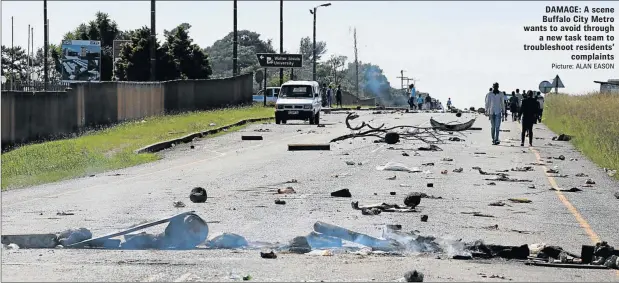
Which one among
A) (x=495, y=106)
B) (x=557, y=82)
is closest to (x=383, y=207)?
(x=495, y=106)

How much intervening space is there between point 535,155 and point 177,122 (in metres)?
19.4

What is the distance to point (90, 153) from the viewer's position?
1203 inches

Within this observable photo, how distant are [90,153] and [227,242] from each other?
18.7m

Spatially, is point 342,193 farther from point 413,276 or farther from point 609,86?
point 609,86

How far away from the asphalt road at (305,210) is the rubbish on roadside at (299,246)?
1.51 ft

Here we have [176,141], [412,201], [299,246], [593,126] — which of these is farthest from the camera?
[593,126]

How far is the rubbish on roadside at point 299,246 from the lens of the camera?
12.0 metres

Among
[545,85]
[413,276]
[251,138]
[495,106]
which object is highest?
[545,85]

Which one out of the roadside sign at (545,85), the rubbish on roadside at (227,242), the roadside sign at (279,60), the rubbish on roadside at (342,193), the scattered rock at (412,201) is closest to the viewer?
the rubbish on roadside at (227,242)

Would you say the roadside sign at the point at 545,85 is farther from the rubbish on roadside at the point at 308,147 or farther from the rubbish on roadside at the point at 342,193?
the rubbish on roadside at the point at 342,193

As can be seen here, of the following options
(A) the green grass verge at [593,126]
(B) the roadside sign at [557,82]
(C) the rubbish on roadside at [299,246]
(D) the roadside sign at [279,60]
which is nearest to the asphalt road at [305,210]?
(C) the rubbish on roadside at [299,246]

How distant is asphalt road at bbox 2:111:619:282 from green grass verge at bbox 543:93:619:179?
0.60m

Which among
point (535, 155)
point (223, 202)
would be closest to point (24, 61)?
point (535, 155)

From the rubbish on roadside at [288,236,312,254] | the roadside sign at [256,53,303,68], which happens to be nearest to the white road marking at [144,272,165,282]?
the rubbish on roadside at [288,236,312,254]
